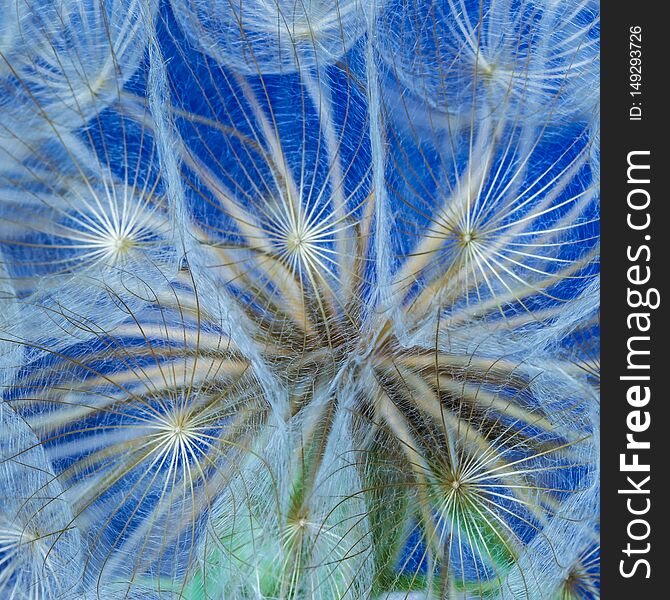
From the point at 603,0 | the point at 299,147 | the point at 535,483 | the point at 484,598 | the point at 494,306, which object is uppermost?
the point at 603,0

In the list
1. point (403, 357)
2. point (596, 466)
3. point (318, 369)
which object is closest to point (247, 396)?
point (318, 369)

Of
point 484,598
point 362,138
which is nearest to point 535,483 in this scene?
point 484,598

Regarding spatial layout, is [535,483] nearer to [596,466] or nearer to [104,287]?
[596,466]

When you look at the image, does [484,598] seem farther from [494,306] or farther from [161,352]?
[161,352]

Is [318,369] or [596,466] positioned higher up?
[318,369]

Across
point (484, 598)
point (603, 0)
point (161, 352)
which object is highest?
point (603, 0)

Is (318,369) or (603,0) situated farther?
(318,369)
